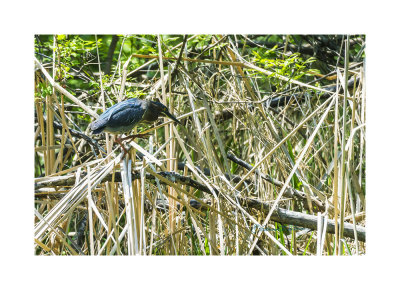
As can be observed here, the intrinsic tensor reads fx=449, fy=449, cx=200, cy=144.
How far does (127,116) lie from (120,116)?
0.19ft

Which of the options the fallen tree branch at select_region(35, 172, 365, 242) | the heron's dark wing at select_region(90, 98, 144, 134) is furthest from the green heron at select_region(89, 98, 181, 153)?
the fallen tree branch at select_region(35, 172, 365, 242)

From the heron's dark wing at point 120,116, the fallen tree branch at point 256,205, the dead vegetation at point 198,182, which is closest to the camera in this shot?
the dead vegetation at point 198,182

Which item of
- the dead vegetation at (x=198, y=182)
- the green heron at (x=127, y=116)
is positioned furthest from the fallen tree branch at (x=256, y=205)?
the green heron at (x=127, y=116)

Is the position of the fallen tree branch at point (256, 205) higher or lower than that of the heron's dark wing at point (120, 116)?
lower

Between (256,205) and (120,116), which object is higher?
(120,116)

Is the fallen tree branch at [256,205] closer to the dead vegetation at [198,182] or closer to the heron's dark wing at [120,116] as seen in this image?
the dead vegetation at [198,182]

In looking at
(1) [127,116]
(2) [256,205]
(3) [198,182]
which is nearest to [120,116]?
(1) [127,116]

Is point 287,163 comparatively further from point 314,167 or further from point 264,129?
point 314,167

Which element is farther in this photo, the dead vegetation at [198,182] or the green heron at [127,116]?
the green heron at [127,116]

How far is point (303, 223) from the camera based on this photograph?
2088 millimetres

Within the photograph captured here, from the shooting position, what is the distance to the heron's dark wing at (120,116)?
2064 millimetres

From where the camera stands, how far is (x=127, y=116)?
84.9 inches

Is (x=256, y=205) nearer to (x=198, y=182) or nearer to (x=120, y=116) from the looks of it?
(x=198, y=182)
